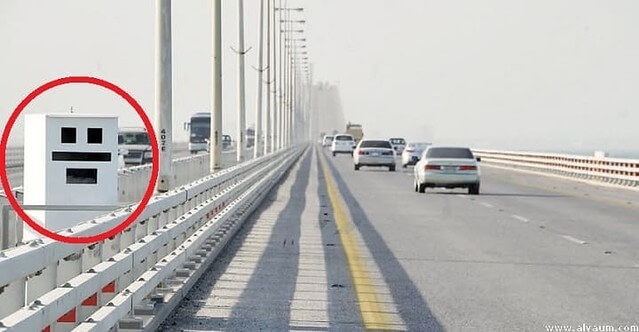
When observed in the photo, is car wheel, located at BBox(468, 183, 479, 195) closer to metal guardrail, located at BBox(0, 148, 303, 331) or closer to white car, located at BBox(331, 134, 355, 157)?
metal guardrail, located at BBox(0, 148, 303, 331)

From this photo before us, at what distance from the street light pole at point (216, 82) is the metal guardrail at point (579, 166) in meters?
17.6

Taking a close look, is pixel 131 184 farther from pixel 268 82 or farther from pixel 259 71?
pixel 268 82

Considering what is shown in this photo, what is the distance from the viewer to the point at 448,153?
39.0 meters

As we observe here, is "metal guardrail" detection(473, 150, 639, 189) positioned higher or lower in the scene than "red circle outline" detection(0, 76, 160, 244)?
lower

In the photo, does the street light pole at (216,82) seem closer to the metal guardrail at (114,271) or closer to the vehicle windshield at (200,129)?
the metal guardrail at (114,271)

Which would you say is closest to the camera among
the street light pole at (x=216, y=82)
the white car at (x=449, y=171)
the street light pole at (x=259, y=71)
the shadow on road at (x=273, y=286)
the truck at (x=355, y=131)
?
the shadow on road at (x=273, y=286)

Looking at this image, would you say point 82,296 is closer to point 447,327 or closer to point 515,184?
point 447,327

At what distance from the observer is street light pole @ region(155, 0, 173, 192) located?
1794 centimetres

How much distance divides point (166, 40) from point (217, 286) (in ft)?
18.5

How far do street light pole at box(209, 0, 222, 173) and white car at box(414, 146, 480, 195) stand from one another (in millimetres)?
8302

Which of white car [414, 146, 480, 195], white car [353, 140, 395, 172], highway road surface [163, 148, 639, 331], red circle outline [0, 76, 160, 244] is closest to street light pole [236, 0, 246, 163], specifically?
white car [414, 146, 480, 195]

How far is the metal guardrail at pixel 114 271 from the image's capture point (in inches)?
254

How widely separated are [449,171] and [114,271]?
1171 inches

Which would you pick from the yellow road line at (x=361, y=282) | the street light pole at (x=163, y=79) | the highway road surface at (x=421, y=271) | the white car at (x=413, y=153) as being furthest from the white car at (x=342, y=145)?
the street light pole at (x=163, y=79)
